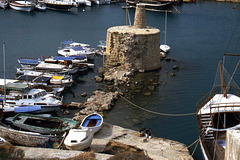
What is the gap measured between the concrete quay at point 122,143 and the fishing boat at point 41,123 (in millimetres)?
2901

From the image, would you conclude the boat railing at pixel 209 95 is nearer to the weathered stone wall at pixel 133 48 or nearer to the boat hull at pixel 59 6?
the weathered stone wall at pixel 133 48

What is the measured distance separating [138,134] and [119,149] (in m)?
3.16

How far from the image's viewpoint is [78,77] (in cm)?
4194

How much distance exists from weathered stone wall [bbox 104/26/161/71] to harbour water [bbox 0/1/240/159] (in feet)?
7.04

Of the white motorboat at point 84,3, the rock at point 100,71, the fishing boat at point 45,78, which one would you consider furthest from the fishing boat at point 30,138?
the white motorboat at point 84,3

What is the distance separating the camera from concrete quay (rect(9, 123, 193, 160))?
19.7 metres

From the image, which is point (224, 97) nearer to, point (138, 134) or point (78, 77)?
point (138, 134)

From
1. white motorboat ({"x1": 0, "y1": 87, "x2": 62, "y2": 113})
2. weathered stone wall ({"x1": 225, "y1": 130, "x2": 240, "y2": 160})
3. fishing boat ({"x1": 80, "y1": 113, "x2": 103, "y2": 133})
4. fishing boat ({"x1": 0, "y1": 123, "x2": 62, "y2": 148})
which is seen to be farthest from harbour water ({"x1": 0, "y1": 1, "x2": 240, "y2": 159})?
weathered stone wall ({"x1": 225, "y1": 130, "x2": 240, "y2": 160})

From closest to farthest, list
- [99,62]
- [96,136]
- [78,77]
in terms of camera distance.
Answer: [96,136] < [78,77] < [99,62]

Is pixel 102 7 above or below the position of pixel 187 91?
above

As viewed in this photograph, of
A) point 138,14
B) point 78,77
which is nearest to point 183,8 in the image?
point 138,14

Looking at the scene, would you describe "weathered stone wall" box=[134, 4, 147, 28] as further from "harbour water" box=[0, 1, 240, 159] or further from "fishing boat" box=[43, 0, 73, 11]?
"fishing boat" box=[43, 0, 73, 11]

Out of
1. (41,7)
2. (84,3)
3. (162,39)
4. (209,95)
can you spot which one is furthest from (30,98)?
(84,3)

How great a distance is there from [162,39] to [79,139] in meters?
43.0
